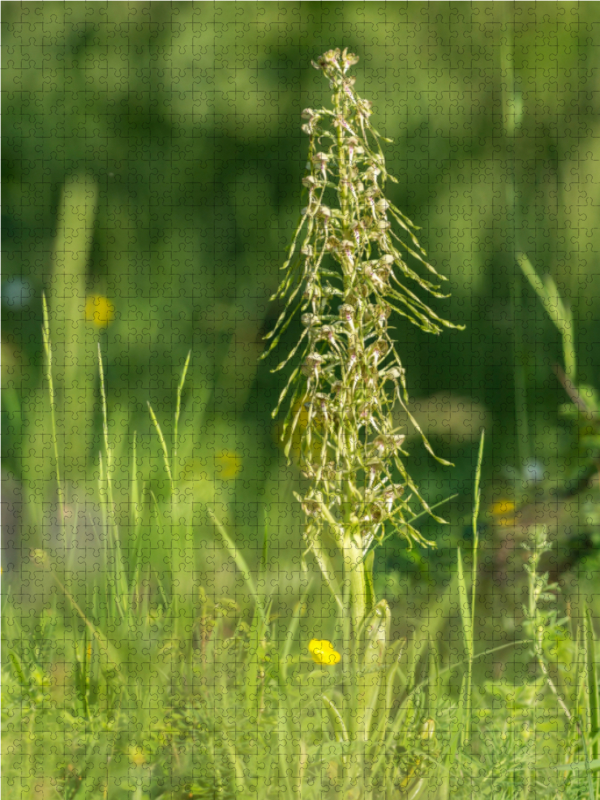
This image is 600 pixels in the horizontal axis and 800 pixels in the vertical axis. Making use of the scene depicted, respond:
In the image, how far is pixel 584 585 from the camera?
5.77 ft

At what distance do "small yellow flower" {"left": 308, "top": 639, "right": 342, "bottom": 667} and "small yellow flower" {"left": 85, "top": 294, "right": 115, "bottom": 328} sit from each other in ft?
4.74

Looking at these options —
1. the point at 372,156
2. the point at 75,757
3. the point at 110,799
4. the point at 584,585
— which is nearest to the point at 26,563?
the point at 75,757

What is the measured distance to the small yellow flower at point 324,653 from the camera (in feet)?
3.57

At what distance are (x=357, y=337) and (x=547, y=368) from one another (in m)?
1.47

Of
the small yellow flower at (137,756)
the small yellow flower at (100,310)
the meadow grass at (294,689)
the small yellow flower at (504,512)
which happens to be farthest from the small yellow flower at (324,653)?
the small yellow flower at (100,310)

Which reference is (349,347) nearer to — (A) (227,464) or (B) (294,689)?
(B) (294,689)

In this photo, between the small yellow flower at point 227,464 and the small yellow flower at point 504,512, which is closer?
the small yellow flower at point 504,512

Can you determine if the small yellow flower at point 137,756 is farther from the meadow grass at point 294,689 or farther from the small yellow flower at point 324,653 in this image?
the small yellow flower at point 324,653

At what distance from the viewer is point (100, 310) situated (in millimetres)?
2469

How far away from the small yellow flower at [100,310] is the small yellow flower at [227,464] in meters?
0.54

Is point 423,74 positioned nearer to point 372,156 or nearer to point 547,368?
point 547,368

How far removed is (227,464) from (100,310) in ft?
2.18

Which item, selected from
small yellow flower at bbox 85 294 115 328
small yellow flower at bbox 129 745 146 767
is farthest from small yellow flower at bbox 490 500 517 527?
small yellow flower at bbox 85 294 115 328

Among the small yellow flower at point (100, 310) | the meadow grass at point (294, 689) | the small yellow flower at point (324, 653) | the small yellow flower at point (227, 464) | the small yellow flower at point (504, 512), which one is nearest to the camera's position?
the meadow grass at point (294, 689)
